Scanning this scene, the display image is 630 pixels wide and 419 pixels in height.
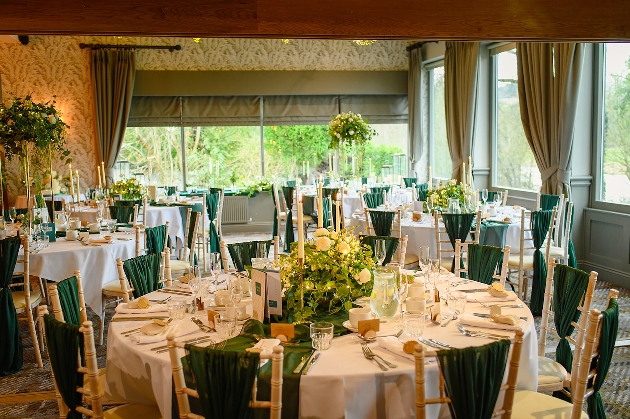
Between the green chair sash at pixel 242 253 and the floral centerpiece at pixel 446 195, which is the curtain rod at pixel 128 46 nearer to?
the floral centerpiece at pixel 446 195

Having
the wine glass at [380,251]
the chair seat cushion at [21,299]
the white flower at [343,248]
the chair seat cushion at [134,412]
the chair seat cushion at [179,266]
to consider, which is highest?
the white flower at [343,248]

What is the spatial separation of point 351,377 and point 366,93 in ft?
33.4

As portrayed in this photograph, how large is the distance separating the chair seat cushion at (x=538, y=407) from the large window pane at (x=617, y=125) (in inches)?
191

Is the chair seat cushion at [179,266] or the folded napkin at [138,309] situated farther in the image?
the chair seat cushion at [179,266]

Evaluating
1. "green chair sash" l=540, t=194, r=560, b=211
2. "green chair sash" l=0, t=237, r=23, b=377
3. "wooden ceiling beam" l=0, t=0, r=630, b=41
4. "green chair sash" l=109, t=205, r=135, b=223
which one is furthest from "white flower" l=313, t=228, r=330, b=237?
"green chair sash" l=109, t=205, r=135, b=223

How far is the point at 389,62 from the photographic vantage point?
12242mm

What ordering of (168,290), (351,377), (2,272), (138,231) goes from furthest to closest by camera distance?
(138,231) < (2,272) < (168,290) < (351,377)

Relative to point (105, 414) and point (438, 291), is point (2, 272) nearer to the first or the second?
point (105, 414)

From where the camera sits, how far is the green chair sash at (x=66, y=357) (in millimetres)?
2568

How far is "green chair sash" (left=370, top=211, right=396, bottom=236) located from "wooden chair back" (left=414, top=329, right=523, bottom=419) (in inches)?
144

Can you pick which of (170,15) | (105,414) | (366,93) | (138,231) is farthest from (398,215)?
(366,93)

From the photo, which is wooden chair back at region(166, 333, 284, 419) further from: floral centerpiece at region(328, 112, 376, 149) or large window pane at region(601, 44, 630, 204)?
floral centerpiece at region(328, 112, 376, 149)

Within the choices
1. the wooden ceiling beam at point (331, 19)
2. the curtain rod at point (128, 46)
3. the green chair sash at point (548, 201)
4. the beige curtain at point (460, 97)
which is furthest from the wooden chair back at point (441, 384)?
the curtain rod at point (128, 46)

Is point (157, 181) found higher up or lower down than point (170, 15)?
lower down
